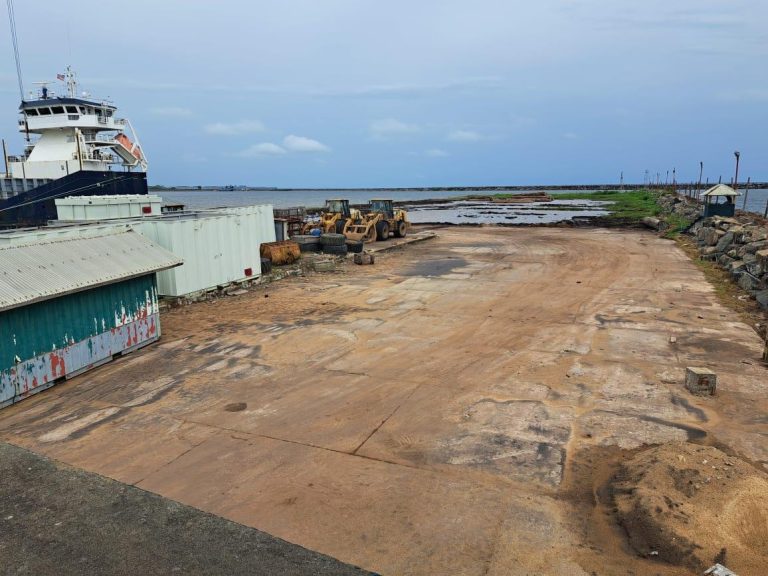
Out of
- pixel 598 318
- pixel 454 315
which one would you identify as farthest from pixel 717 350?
pixel 454 315

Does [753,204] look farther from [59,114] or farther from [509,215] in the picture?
[59,114]

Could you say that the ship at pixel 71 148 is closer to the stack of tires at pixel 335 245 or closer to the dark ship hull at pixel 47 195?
the dark ship hull at pixel 47 195

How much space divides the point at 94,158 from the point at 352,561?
40849 mm

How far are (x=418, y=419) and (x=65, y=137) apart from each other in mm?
40044

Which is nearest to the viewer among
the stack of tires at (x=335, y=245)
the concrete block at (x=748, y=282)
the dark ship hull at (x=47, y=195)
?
the concrete block at (x=748, y=282)

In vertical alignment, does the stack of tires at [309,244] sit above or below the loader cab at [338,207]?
below

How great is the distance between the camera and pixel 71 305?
9336mm

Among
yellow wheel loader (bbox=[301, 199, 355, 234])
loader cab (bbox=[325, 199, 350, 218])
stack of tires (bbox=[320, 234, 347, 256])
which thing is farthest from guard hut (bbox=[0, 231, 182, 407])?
loader cab (bbox=[325, 199, 350, 218])

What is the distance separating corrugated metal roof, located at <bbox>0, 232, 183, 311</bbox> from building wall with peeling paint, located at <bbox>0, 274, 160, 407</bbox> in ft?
0.98

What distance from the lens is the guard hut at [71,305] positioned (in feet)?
27.3

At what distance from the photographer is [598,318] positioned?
13.5m

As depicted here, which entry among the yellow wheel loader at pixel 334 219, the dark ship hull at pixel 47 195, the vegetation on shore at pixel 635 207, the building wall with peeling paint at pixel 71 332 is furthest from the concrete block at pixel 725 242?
the dark ship hull at pixel 47 195

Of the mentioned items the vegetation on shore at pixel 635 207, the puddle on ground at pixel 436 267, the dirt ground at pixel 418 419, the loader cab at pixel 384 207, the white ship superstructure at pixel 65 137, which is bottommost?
the dirt ground at pixel 418 419

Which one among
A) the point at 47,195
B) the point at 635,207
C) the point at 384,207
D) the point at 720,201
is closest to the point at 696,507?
the point at 384,207
